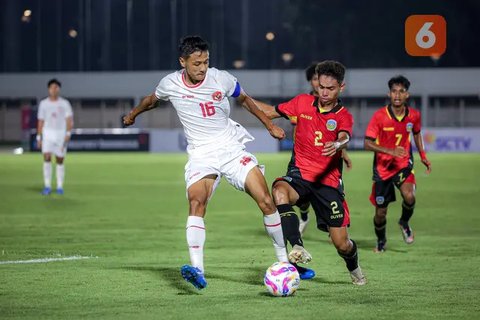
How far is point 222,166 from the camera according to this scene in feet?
32.3

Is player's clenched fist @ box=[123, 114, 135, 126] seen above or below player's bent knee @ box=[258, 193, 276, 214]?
above

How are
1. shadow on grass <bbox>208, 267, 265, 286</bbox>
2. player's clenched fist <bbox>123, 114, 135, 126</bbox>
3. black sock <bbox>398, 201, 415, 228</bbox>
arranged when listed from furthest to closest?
black sock <bbox>398, 201, 415, 228</bbox>
player's clenched fist <bbox>123, 114, 135, 126</bbox>
shadow on grass <bbox>208, 267, 265, 286</bbox>

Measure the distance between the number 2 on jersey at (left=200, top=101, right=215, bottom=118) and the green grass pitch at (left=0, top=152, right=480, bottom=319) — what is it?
160 cm

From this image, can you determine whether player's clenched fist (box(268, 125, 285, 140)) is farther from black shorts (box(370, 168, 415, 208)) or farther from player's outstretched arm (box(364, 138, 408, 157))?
black shorts (box(370, 168, 415, 208))

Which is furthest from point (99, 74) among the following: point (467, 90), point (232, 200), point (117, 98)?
point (232, 200)

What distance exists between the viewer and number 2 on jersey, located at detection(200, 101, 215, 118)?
9.84 metres

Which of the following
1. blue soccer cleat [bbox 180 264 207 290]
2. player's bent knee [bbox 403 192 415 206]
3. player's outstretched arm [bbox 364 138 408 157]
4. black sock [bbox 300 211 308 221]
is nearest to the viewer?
blue soccer cleat [bbox 180 264 207 290]

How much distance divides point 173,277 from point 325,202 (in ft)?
5.68

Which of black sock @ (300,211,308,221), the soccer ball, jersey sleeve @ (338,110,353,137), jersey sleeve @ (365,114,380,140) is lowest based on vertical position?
black sock @ (300,211,308,221)

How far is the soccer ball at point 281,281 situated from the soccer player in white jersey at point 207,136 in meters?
0.74

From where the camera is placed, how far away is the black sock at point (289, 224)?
9.89m

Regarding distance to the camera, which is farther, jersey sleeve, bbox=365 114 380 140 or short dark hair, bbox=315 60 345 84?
jersey sleeve, bbox=365 114 380 140

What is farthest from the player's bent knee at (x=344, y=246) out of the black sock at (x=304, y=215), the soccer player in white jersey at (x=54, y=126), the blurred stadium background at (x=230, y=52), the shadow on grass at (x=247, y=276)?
the blurred stadium background at (x=230, y=52)

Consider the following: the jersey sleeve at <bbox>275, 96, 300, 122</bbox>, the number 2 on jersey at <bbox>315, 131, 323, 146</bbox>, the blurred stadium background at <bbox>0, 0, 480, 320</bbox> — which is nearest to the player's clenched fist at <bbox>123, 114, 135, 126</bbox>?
the jersey sleeve at <bbox>275, 96, 300, 122</bbox>
